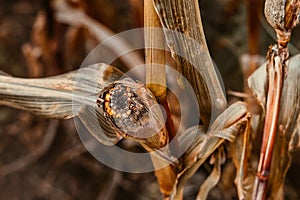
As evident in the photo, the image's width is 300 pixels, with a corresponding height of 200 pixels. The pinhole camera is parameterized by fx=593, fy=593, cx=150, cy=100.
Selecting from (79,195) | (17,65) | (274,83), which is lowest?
(79,195)

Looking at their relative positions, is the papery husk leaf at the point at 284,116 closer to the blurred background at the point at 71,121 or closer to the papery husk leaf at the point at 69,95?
the papery husk leaf at the point at 69,95

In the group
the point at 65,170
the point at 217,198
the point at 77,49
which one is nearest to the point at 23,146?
the point at 65,170

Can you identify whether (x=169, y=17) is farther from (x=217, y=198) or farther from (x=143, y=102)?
(x=217, y=198)

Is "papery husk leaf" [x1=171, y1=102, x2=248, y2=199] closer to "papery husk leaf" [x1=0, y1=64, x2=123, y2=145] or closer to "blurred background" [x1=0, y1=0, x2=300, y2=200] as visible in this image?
"papery husk leaf" [x1=0, y1=64, x2=123, y2=145]

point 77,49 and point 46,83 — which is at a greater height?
point 46,83

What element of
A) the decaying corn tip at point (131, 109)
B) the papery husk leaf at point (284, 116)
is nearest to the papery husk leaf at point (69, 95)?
the decaying corn tip at point (131, 109)

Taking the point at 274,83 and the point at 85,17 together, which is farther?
the point at 85,17
